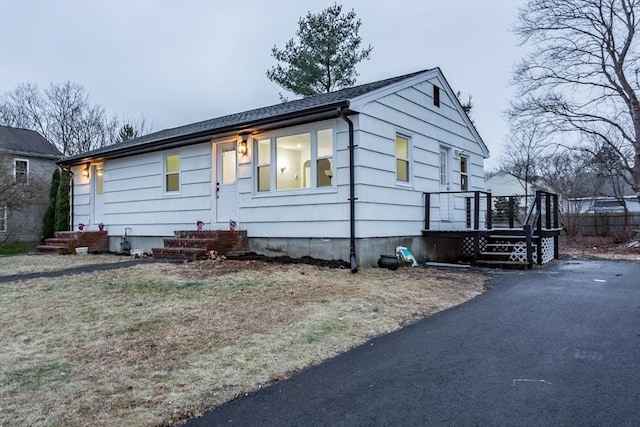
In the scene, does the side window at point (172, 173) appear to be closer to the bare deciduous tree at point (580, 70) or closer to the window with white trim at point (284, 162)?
the window with white trim at point (284, 162)

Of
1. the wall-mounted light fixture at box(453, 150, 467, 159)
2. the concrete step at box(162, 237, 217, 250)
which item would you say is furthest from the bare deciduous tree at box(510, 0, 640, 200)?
the concrete step at box(162, 237, 217, 250)

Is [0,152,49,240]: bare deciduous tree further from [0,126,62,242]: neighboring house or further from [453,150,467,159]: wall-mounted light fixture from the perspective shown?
[453,150,467,159]: wall-mounted light fixture

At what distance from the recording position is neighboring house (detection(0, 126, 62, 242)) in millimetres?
15469

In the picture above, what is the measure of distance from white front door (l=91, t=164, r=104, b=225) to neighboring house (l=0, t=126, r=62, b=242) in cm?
401

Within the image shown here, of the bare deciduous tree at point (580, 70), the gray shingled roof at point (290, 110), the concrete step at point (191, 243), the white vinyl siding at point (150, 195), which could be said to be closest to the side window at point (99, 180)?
the white vinyl siding at point (150, 195)

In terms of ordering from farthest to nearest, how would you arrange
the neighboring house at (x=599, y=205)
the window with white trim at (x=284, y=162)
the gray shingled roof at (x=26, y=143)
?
the gray shingled roof at (x=26, y=143), the neighboring house at (x=599, y=205), the window with white trim at (x=284, y=162)

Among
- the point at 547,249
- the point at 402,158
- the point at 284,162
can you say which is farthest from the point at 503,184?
the point at 284,162

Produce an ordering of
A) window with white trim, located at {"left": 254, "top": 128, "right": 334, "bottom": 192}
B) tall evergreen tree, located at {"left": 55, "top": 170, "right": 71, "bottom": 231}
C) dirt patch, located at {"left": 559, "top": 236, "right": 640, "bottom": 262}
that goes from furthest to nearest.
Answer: tall evergreen tree, located at {"left": 55, "top": 170, "right": 71, "bottom": 231} < dirt patch, located at {"left": 559, "top": 236, "right": 640, "bottom": 262} < window with white trim, located at {"left": 254, "top": 128, "right": 334, "bottom": 192}

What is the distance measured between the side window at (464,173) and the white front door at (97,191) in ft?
35.6

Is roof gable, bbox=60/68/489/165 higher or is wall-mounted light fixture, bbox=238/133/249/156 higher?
roof gable, bbox=60/68/489/165

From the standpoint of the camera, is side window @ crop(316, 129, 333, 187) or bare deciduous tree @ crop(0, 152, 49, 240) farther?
bare deciduous tree @ crop(0, 152, 49, 240)

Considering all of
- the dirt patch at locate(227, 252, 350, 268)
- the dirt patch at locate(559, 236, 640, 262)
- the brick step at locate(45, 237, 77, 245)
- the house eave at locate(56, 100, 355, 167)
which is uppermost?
the house eave at locate(56, 100, 355, 167)

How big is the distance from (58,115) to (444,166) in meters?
26.8

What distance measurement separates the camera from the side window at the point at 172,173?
36.7ft
